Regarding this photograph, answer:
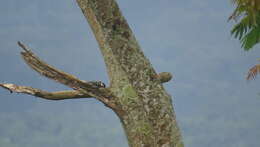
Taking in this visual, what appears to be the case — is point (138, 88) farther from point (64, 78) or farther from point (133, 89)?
point (64, 78)

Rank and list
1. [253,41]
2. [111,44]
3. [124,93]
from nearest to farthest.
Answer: [111,44] → [124,93] → [253,41]

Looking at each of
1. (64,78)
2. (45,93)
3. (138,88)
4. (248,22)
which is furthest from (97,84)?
(248,22)

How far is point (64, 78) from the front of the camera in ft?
24.2

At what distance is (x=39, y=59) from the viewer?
24.3 ft

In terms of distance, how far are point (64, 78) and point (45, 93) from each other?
0.48m

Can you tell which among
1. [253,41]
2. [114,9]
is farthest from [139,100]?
[253,41]

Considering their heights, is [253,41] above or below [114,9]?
above

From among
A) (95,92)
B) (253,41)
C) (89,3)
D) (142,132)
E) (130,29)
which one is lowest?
(142,132)

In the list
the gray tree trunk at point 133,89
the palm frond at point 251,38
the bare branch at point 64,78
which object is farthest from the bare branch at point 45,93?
the palm frond at point 251,38

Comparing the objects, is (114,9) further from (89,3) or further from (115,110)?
(115,110)

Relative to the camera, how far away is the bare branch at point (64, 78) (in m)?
7.36

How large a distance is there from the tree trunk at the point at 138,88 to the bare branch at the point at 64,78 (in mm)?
657

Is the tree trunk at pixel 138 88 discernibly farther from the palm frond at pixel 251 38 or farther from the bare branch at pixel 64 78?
the palm frond at pixel 251 38

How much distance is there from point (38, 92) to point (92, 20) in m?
1.46
